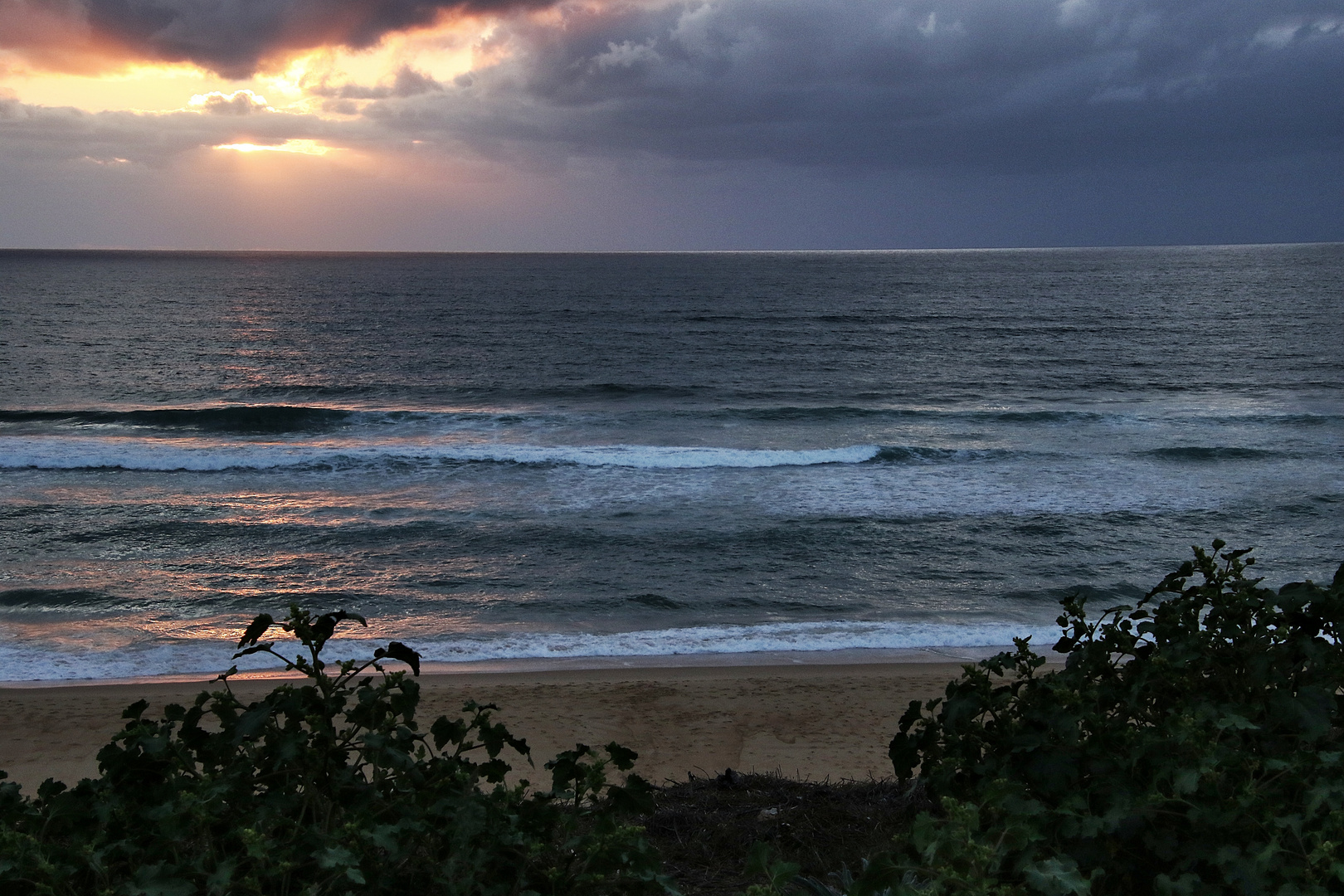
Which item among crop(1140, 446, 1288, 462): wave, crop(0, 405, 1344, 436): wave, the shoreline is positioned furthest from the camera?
crop(0, 405, 1344, 436): wave

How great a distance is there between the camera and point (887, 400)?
3388 centimetres

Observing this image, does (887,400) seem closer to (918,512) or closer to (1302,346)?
(918,512)

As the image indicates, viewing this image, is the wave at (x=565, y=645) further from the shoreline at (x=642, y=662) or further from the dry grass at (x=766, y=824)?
the dry grass at (x=766, y=824)

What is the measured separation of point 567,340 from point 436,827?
50.1 meters

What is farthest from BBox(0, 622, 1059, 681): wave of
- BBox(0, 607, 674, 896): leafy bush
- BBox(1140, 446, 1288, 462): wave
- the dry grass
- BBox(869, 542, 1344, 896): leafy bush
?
BBox(1140, 446, 1288, 462): wave

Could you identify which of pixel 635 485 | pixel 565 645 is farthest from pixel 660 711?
pixel 635 485

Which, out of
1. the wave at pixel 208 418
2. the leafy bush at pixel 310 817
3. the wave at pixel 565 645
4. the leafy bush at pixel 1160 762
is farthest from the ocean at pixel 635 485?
the leafy bush at pixel 310 817

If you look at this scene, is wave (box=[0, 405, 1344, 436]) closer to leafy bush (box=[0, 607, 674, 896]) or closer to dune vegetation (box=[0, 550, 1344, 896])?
dune vegetation (box=[0, 550, 1344, 896])

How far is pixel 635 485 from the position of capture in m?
21.5

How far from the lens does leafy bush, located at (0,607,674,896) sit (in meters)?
2.47

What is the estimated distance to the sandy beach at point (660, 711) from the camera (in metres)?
8.52

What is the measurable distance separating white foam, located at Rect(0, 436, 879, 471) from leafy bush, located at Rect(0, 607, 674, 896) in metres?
20.3

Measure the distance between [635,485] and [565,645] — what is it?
911 centimetres

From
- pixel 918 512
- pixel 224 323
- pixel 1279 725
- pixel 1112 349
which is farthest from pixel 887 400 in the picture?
pixel 224 323
